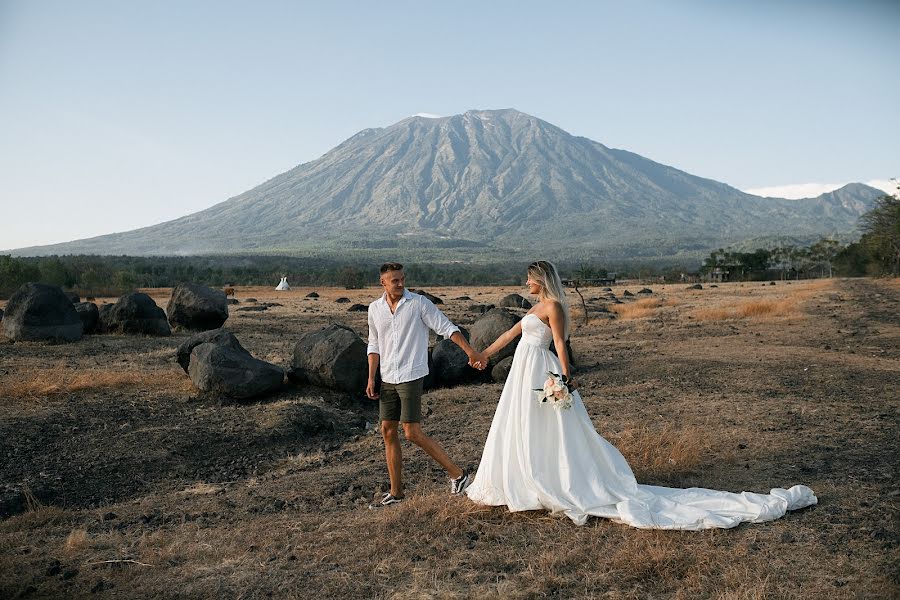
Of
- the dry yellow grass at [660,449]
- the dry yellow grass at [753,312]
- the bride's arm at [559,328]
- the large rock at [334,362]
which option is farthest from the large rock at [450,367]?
the dry yellow grass at [753,312]

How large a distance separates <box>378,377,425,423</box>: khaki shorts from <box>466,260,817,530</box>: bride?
2.39 ft

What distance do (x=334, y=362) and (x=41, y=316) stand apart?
365 inches

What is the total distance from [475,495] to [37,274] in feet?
143

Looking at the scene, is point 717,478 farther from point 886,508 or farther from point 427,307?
point 427,307

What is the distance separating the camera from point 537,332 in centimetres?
693

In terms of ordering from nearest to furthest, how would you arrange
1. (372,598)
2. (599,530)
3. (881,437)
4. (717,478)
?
(372,598)
(599,530)
(717,478)
(881,437)

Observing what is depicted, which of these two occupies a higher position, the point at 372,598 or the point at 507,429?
the point at 507,429

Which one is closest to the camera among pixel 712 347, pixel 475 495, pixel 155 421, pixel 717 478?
pixel 475 495

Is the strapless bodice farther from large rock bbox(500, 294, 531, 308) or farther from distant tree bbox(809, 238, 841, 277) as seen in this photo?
distant tree bbox(809, 238, 841, 277)

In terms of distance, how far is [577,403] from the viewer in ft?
22.5

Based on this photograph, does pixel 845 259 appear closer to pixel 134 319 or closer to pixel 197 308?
pixel 197 308

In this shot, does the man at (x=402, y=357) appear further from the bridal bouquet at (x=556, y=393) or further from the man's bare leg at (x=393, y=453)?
the bridal bouquet at (x=556, y=393)

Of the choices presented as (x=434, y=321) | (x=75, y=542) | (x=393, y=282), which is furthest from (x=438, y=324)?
(x=75, y=542)

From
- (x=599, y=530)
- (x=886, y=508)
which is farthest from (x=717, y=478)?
(x=599, y=530)
